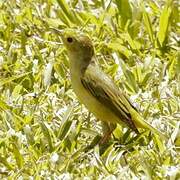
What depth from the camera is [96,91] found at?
19.2 ft

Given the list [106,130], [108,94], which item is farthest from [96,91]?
[106,130]

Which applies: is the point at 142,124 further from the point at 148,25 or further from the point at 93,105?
the point at 148,25

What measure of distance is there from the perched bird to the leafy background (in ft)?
0.51

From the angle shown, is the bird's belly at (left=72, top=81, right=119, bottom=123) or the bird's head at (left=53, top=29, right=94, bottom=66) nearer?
the bird's belly at (left=72, top=81, right=119, bottom=123)

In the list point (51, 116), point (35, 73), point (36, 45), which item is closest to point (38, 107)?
point (51, 116)

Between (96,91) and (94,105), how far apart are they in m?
0.09

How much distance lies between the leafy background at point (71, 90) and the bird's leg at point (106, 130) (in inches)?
2.1

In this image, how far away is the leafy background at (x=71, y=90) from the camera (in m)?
5.54

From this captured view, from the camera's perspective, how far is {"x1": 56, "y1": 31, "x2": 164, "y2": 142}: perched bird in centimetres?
582

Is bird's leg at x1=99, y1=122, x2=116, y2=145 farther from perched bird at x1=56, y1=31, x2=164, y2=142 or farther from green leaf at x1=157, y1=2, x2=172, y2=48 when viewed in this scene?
Result: green leaf at x1=157, y1=2, x2=172, y2=48

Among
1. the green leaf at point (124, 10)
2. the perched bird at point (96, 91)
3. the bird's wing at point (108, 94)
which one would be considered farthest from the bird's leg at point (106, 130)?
the green leaf at point (124, 10)

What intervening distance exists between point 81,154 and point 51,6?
2329 mm

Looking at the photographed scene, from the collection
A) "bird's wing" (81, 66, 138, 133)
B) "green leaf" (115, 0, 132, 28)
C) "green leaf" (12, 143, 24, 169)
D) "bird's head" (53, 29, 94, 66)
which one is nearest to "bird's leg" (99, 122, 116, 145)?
"bird's wing" (81, 66, 138, 133)

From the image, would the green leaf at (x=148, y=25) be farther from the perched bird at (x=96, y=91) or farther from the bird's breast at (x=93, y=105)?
the bird's breast at (x=93, y=105)
